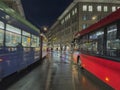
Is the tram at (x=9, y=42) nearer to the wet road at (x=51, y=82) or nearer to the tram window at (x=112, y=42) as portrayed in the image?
the wet road at (x=51, y=82)

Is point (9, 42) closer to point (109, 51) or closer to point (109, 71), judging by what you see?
point (109, 51)

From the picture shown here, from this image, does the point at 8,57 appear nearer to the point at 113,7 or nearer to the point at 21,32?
the point at 21,32

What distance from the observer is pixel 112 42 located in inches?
309

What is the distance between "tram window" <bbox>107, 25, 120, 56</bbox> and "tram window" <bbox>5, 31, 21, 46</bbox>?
403cm

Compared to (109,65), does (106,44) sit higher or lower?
higher

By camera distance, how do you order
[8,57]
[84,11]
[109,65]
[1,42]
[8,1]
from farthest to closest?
[84,11] < [8,1] < [8,57] < [1,42] < [109,65]

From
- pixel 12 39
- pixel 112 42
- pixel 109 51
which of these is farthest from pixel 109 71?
pixel 12 39

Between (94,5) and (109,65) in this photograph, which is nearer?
(109,65)

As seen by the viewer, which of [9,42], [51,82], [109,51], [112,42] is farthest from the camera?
[51,82]

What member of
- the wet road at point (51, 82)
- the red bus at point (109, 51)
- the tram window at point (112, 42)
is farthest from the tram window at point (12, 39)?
the tram window at point (112, 42)

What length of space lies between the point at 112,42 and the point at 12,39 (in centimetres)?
467

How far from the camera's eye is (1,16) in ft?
28.4

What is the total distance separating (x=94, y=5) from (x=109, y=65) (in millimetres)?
72594

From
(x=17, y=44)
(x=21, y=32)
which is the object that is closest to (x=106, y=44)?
(x=17, y=44)
